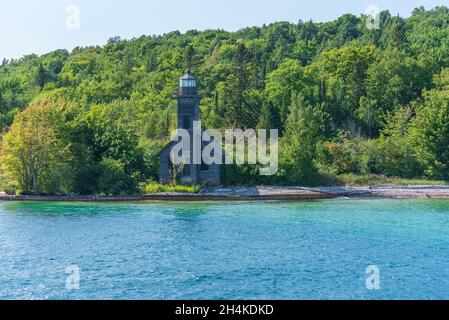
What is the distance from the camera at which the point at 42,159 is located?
38.9 meters

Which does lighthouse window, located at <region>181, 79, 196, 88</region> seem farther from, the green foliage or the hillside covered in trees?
the green foliage

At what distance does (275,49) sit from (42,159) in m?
50.2

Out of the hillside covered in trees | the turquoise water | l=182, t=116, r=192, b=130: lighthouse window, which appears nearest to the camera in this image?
the turquoise water

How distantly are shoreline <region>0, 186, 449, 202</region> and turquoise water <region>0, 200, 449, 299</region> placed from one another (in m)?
2.96

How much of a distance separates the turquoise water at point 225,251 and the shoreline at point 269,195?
2964 mm

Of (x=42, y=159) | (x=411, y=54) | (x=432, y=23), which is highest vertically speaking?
(x=432, y=23)

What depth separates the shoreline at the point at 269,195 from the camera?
37000 millimetres

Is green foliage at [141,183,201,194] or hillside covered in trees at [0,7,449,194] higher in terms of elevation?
hillside covered in trees at [0,7,449,194]

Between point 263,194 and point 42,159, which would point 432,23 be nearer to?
point 263,194

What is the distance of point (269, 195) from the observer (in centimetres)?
3753

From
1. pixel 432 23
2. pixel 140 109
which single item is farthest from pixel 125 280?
pixel 432 23

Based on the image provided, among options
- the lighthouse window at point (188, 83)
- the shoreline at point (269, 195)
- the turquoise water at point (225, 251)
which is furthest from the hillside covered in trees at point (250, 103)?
the turquoise water at point (225, 251)

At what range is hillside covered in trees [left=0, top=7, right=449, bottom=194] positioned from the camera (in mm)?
39531

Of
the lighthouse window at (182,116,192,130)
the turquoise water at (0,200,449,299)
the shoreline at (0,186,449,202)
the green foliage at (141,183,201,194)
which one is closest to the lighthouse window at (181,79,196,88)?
the lighthouse window at (182,116,192,130)
